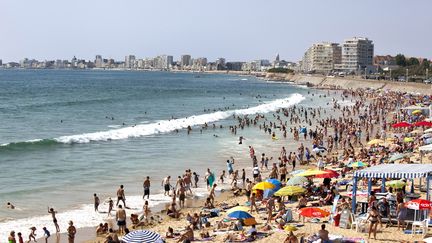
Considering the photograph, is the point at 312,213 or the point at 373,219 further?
the point at 312,213

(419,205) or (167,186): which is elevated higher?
(419,205)

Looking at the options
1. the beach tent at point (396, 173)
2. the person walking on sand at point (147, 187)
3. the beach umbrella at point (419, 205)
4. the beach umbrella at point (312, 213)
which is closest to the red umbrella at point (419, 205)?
the beach umbrella at point (419, 205)

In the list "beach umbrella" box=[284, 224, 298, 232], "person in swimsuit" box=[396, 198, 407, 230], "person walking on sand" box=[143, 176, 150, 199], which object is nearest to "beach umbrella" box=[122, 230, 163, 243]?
"beach umbrella" box=[284, 224, 298, 232]

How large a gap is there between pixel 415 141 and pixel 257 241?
18720 mm

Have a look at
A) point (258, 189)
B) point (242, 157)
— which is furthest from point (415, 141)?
point (258, 189)

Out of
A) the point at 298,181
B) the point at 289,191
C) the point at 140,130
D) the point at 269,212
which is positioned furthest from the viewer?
the point at 140,130

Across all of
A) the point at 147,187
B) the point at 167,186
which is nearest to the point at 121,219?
the point at 147,187

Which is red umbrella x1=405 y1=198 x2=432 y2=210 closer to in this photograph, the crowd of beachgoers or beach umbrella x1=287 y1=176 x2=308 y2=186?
the crowd of beachgoers

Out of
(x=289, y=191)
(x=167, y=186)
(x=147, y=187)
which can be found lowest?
(x=167, y=186)

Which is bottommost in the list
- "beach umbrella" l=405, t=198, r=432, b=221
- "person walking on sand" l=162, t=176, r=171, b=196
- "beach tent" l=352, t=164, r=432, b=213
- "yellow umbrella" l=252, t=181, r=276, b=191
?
"person walking on sand" l=162, t=176, r=171, b=196

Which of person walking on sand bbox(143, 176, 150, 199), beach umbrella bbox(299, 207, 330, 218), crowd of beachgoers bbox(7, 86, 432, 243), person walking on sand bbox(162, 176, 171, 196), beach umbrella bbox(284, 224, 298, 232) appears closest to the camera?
crowd of beachgoers bbox(7, 86, 432, 243)

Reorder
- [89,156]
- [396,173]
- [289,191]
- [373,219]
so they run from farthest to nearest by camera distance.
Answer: [89,156], [289,191], [396,173], [373,219]

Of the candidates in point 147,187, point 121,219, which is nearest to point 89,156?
point 147,187

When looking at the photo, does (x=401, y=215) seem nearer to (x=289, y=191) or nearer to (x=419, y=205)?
(x=419, y=205)
